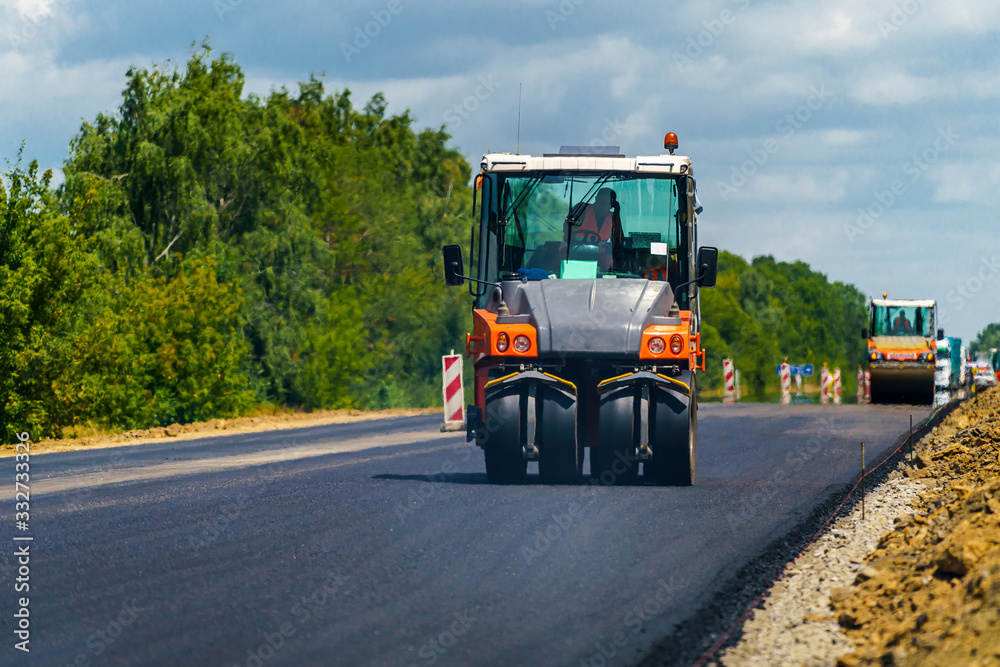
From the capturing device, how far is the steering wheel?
1320cm

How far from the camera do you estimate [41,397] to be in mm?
27453

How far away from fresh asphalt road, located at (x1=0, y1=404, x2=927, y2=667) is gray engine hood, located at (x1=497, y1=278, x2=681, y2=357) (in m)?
1.52

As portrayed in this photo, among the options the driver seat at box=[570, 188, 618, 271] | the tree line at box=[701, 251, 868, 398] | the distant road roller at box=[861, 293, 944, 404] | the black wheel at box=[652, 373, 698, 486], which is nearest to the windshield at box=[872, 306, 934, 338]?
the distant road roller at box=[861, 293, 944, 404]

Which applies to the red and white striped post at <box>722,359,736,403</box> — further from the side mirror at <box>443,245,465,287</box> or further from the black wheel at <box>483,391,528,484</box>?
the black wheel at <box>483,391,528,484</box>

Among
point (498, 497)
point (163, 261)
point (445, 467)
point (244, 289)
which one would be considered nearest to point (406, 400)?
point (244, 289)

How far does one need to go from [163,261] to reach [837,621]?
39.2 meters

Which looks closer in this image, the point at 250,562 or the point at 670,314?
the point at 250,562

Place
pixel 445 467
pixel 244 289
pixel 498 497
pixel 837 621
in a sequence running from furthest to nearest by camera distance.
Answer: pixel 244 289 → pixel 445 467 → pixel 498 497 → pixel 837 621

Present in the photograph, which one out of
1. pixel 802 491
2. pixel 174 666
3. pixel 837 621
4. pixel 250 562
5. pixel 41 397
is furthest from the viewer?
pixel 41 397

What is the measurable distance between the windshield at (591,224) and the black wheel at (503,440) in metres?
1.70

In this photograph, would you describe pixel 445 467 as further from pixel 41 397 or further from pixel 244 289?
pixel 244 289

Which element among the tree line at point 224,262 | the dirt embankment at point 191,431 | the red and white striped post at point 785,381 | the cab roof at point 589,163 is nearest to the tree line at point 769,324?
the red and white striped post at point 785,381

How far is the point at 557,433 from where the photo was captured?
12.2 metres

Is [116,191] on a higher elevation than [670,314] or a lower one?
higher
